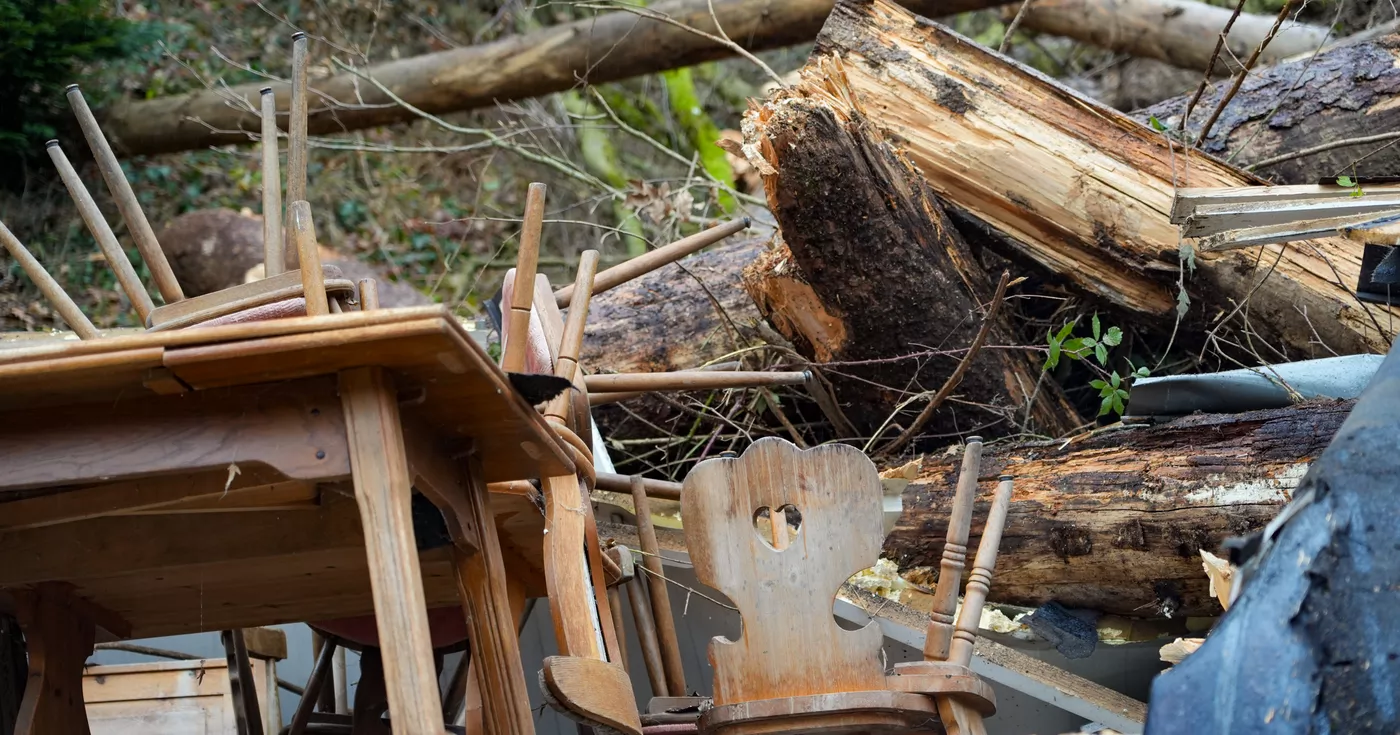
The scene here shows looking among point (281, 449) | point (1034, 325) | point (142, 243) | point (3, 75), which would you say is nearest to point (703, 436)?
point (1034, 325)

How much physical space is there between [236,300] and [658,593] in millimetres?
1277

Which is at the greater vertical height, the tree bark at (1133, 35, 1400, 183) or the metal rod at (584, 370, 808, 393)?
the tree bark at (1133, 35, 1400, 183)

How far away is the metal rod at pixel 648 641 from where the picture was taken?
104 inches

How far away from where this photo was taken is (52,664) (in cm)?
198

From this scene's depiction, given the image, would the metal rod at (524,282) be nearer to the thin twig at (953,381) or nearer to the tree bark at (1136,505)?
the thin twig at (953,381)

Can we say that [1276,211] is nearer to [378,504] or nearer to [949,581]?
[949,581]

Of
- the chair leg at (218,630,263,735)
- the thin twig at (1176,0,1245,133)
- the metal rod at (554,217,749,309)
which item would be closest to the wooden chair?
the metal rod at (554,217,749,309)

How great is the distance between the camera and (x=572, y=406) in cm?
225

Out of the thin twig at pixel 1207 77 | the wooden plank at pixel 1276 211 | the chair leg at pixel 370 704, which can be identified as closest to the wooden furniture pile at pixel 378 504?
the chair leg at pixel 370 704

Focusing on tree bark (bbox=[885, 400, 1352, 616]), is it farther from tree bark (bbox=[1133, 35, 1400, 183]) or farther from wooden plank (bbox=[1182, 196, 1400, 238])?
tree bark (bbox=[1133, 35, 1400, 183])

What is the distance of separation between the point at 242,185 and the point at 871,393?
5.98 metres

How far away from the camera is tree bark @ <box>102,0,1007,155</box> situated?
18.0 ft

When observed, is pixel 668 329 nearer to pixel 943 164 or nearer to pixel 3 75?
pixel 943 164

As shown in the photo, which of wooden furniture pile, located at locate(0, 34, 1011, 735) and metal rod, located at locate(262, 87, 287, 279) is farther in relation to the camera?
metal rod, located at locate(262, 87, 287, 279)
